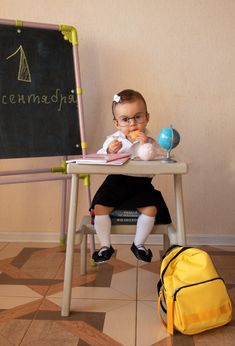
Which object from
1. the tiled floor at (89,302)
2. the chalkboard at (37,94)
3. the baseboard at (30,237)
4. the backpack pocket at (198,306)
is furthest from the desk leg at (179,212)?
the baseboard at (30,237)

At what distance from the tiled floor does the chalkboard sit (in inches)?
23.7

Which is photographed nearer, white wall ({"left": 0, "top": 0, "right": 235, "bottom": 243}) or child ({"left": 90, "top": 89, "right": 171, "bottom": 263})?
child ({"left": 90, "top": 89, "right": 171, "bottom": 263})

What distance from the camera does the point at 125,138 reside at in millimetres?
1667

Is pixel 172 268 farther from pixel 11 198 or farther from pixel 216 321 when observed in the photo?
pixel 11 198

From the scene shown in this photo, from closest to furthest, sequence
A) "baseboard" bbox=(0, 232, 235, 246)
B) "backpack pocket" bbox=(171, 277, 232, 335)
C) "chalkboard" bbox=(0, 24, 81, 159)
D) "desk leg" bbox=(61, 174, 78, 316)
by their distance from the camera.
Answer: "backpack pocket" bbox=(171, 277, 232, 335) < "desk leg" bbox=(61, 174, 78, 316) < "chalkboard" bbox=(0, 24, 81, 159) < "baseboard" bbox=(0, 232, 235, 246)

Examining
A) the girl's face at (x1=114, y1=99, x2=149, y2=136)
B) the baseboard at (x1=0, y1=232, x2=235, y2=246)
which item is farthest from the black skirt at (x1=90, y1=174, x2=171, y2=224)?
the baseboard at (x1=0, y1=232, x2=235, y2=246)

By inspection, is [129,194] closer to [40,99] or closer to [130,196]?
[130,196]

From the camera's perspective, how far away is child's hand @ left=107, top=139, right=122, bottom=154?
1516 millimetres

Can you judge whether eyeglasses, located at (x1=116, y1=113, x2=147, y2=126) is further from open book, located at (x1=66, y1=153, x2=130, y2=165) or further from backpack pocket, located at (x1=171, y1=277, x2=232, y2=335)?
backpack pocket, located at (x1=171, y1=277, x2=232, y2=335)

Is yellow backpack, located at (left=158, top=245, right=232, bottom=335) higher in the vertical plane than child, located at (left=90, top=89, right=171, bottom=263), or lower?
lower

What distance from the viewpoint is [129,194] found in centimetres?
156

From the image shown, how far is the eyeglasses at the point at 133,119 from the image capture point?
5.40 ft

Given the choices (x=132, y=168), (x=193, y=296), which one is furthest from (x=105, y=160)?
(x=193, y=296)

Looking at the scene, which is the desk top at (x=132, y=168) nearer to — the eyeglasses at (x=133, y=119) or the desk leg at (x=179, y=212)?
the desk leg at (x=179, y=212)
